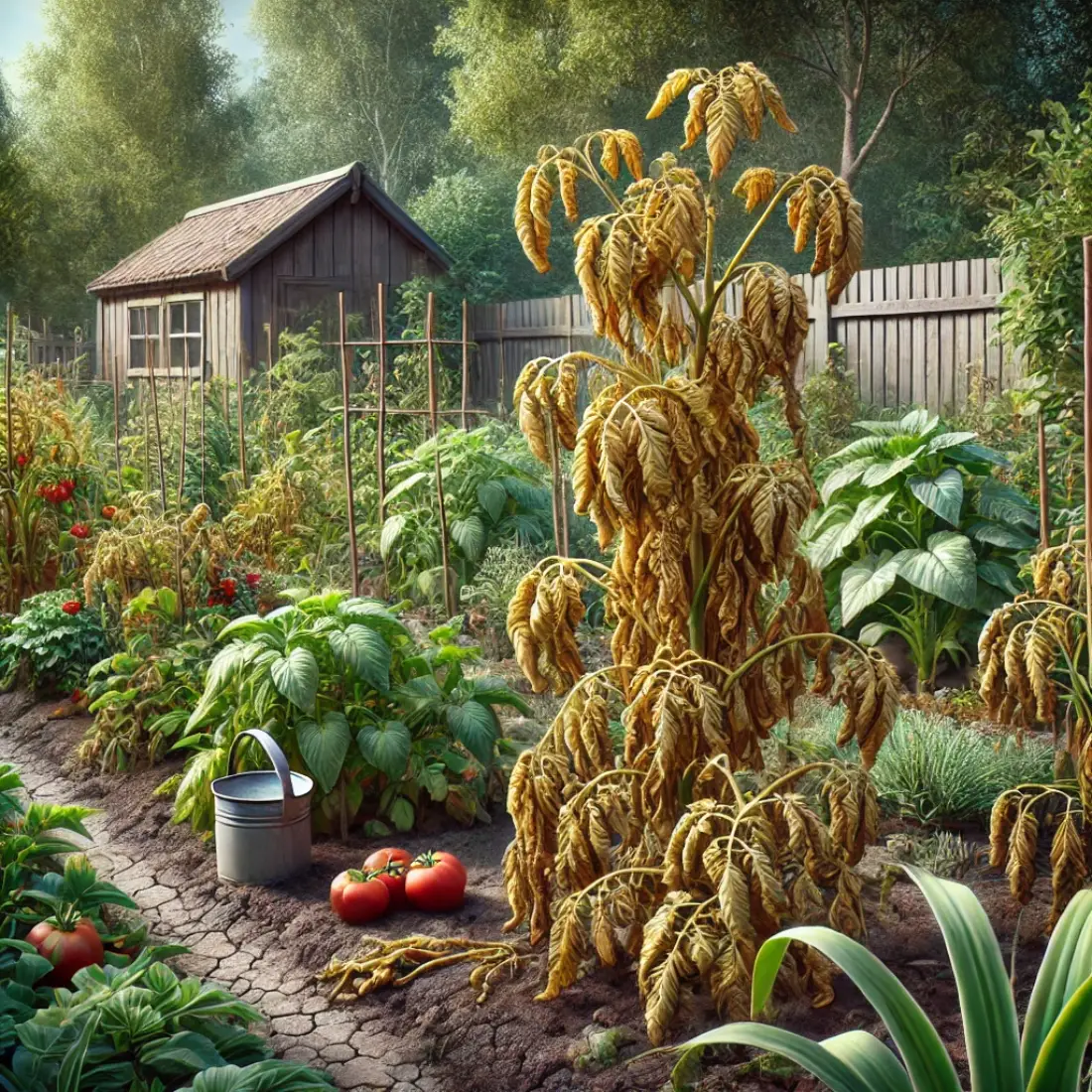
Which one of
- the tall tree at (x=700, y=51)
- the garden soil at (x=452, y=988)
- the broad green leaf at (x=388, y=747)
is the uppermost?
the tall tree at (x=700, y=51)

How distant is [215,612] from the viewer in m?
6.39

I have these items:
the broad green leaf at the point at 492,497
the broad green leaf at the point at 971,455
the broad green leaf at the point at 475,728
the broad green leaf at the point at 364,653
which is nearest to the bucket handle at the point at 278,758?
the broad green leaf at the point at 364,653

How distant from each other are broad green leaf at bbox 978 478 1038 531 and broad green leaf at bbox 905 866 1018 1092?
4668 mm

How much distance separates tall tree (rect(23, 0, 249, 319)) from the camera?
31.9m

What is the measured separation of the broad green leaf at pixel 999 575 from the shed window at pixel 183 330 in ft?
40.6

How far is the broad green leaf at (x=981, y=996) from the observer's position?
216 centimetres

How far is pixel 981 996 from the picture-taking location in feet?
7.20

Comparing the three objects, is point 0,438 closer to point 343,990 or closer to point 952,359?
point 343,990

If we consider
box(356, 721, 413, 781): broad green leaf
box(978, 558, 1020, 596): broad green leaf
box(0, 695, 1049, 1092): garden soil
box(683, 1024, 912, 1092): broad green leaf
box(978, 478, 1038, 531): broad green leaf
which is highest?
box(978, 478, 1038, 531): broad green leaf

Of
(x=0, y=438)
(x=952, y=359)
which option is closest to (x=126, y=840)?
(x=0, y=438)

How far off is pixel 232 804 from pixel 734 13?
1946 centimetres

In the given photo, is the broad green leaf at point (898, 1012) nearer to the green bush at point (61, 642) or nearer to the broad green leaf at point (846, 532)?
the broad green leaf at point (846, 532)

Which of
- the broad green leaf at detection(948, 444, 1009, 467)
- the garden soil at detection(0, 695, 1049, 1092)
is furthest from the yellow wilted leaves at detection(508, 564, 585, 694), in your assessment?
the broad green leaf at detection(948, 444, 1009, 467)

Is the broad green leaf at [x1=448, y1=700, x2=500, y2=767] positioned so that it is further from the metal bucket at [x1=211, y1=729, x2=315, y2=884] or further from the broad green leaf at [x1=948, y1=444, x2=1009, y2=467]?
the broad green leaf at [x1=948, y1=444, x2=1009, y2=467]
